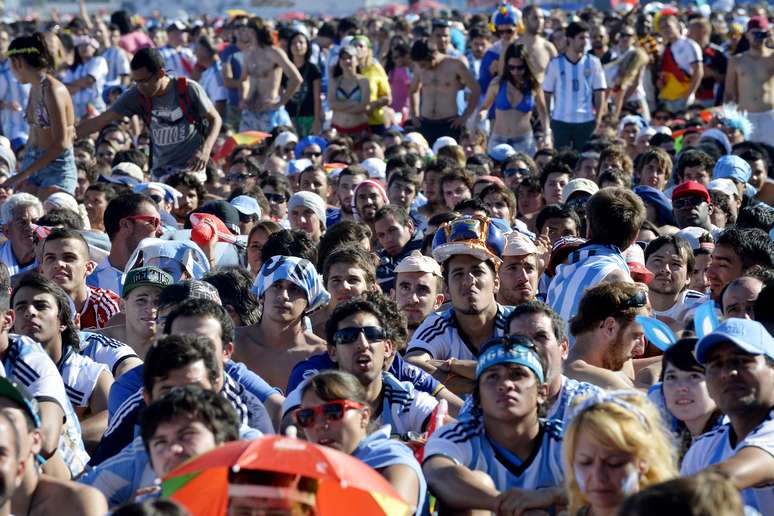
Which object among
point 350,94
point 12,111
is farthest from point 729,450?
point 12,111

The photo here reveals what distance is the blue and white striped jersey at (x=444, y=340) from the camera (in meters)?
6.58

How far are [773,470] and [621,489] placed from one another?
0.65 meters

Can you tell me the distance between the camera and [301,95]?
57.5 ft

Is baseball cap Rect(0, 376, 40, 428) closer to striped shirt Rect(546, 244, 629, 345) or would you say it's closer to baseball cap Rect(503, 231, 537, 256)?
striped shirt Rect(546, 244, 629, 345)

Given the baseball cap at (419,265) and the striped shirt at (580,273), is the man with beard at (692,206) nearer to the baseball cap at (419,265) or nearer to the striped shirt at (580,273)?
the striped shirt at (580,273)

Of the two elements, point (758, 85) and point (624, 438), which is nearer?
point (624, 438)

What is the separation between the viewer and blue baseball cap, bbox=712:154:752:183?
34.8 feet

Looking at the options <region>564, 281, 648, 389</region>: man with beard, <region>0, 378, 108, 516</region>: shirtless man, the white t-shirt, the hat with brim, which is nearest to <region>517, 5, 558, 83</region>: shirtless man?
the hat with brim

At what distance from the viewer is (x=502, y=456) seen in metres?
4.94

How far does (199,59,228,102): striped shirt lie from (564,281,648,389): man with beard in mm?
11910

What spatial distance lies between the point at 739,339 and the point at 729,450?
370 millimetres

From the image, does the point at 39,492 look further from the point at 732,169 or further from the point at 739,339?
the point at 732,169

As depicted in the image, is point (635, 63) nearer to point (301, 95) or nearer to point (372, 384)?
point (301, 95)

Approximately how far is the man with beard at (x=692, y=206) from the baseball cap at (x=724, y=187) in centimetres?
47
